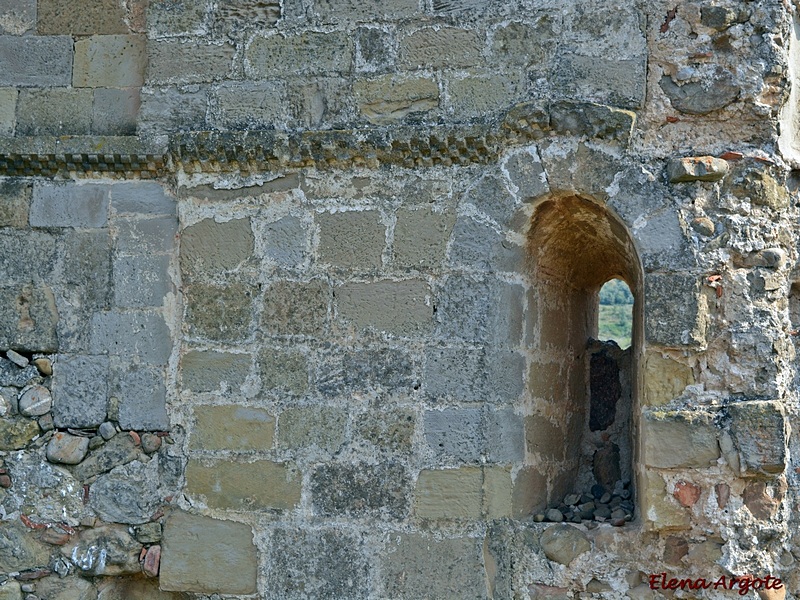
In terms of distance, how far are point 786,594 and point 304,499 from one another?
200 centimetres

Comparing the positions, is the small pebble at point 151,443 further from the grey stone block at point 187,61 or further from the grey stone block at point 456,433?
the grey stone block at point 187,61

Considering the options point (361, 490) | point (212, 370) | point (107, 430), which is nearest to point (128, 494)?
point (107, 430)

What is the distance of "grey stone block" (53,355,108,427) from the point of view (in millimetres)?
4734

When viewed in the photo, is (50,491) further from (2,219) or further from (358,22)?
(358,22)

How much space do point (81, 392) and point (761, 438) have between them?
Result: 2926mm

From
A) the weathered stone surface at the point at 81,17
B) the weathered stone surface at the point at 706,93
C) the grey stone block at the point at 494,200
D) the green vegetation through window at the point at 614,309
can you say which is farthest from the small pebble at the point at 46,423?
the green vegetation through window at the point at 614,309

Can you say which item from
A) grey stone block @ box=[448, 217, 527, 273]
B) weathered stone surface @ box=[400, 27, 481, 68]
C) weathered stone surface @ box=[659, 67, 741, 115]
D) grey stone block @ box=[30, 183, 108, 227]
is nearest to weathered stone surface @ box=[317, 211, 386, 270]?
grey stone block @ box=[448, 217, 527, 273]

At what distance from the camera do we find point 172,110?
4742mm

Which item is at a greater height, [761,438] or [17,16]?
[17,16]

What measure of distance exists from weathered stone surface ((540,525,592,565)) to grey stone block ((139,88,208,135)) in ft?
7.64

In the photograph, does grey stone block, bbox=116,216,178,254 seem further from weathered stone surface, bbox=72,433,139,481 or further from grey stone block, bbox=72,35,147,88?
weathered stone surface, bbox=72,433,139,481

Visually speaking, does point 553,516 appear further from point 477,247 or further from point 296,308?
point 296,308

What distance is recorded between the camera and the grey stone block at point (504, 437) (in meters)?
4.31

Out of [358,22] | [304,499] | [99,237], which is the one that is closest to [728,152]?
[358,22]
